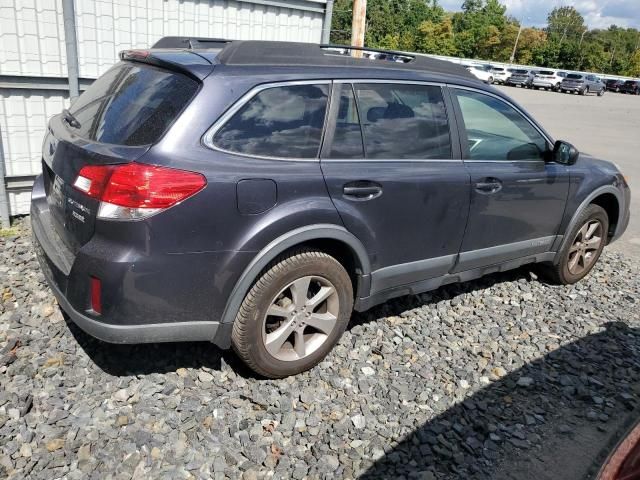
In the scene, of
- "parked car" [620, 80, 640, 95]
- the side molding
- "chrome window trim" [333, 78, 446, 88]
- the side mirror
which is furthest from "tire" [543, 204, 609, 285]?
"parked car" [620, 80, 640, 95]

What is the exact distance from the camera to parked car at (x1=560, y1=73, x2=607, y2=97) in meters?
41.3

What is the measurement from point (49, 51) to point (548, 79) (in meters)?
43.7

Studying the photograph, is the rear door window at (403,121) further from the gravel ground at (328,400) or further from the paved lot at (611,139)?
the paved lot at (611,139)

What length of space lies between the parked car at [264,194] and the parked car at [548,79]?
43049 mm

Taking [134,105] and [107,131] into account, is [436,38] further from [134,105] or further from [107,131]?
[107,131]

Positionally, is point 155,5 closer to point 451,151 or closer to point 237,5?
point 237,5

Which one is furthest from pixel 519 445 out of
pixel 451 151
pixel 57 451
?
pixel 57 451

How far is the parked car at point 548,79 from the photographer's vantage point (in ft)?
139

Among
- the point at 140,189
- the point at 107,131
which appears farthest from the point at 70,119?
the point at 140,189

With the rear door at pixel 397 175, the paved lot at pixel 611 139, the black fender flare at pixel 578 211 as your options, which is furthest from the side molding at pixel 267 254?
the paved lot at pixel 611 139

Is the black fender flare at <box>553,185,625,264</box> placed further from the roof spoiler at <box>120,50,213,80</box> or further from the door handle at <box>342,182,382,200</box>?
the roof spoiler at <box>120,50,213,80</box>

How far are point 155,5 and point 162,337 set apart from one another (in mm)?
4173

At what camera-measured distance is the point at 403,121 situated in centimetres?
349

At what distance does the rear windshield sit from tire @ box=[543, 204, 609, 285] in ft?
11.6
